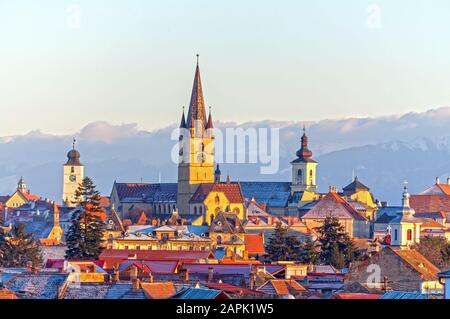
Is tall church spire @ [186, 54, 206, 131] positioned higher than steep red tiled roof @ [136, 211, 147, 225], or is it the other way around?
tall church spire @ [186, 54, 206, 131]

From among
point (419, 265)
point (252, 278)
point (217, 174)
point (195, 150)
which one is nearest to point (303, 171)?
point (217, 174)

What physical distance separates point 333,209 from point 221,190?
404 inches

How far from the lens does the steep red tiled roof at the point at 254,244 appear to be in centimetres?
9269

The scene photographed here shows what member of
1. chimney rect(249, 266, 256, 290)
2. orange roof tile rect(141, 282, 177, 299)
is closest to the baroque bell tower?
chimney rect(249, 266, 256, 290)

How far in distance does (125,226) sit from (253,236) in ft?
31.9

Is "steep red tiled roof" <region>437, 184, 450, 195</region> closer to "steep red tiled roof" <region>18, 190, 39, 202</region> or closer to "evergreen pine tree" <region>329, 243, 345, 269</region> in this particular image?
"steep red tiled roof" <region>18, 190, 39, 202</region>

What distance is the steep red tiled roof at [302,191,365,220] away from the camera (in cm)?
12538

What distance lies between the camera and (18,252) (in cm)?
7125

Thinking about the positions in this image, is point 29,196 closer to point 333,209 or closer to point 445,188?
point 445,188

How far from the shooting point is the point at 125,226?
107625mm
